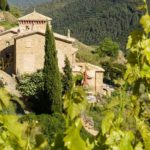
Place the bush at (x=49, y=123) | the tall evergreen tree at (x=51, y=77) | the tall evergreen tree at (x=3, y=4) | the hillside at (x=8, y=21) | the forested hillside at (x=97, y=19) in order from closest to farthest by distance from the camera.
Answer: the bush at (x=49, y=123) < the tall evergreen tree at (x=51, y=77) < the hillside at (x=8, y=21) < the tall evergreen tree at (x=3, y=4) < the forested hillside at (x=97, y=19)

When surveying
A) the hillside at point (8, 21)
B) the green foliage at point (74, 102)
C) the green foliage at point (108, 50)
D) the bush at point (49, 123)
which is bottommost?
the green foliage at point (108, 50)

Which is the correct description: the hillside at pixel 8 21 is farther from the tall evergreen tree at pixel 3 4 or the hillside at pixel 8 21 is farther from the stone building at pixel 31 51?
the stone building at pixel 31 51

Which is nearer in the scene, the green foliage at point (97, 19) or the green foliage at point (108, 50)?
the green foliage at point (108, 50)

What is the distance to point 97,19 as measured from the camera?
73188mm

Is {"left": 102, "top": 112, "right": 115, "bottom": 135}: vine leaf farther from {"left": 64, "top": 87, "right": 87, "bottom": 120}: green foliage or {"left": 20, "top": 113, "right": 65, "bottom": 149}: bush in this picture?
{"left": 20, "top": 113, "right": 65, "bottom": 149}: bush

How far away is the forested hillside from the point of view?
67562mm

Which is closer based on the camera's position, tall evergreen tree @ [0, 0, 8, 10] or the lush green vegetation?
the lush green vegetation

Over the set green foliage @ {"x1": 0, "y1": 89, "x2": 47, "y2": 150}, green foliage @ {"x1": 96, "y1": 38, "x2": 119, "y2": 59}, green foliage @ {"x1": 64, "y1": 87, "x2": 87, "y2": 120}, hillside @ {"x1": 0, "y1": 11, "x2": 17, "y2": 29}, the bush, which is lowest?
green foliage @ {"x1": 96, "y1": 38, "x2": 119, "y2": 59}

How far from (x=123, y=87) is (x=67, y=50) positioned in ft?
74.3

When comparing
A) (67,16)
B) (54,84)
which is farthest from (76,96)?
(67,16)

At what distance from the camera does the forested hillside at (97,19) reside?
67562mm

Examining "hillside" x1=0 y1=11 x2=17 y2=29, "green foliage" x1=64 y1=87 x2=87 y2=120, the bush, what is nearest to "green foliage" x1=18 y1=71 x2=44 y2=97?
the bush

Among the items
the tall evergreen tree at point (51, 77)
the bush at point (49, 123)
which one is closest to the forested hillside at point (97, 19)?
the tall evergreen tree at point (51, 77)

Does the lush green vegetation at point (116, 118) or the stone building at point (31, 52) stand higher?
the lush green vegetation at point (116, 118)
